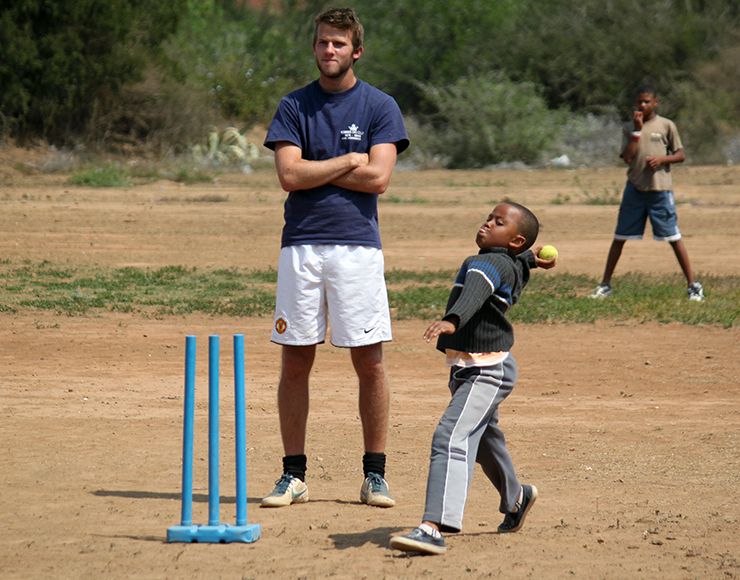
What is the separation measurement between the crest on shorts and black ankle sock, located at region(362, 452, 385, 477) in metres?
0.69

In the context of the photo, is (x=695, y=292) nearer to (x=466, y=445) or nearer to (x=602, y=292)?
(x=602, y=292)

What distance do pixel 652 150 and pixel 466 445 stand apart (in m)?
6.70

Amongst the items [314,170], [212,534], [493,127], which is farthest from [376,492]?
[493,127]

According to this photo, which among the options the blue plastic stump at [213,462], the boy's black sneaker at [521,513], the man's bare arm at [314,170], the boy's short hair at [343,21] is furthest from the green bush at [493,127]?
the blue plastic stump at [213,462]

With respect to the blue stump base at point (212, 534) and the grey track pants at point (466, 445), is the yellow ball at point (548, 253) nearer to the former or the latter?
the grey track pants at point (466, 445)

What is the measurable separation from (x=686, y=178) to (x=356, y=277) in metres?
18.8

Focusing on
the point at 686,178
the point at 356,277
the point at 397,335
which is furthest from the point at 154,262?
the point at 686,178

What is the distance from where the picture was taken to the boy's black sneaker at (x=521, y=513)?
377 centimetres

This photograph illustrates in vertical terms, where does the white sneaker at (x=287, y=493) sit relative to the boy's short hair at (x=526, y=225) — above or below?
below

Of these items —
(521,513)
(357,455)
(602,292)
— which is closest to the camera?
(521,513)

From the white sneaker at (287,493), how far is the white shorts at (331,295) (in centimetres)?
→ 62

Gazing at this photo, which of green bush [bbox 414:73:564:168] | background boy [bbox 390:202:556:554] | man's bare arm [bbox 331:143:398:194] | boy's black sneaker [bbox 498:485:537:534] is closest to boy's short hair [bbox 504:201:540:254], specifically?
background boy [bbox 390:202:556:554]

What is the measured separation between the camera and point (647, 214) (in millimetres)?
9523

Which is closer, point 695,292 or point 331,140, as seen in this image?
point 331,140
